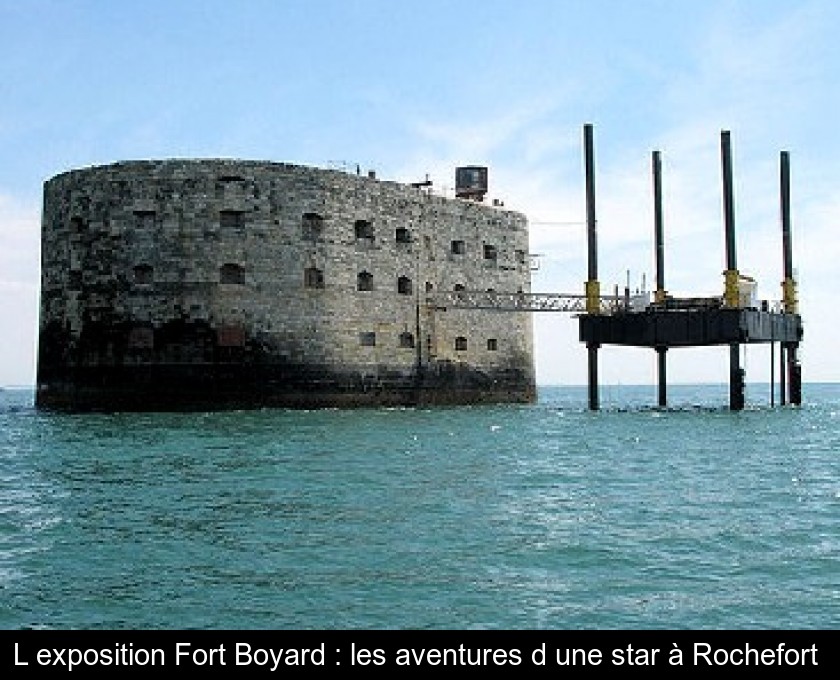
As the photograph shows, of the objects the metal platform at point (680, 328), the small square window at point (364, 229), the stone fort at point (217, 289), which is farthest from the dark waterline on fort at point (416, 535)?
the small square window at point (364, 229)

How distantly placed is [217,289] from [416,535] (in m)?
24.4

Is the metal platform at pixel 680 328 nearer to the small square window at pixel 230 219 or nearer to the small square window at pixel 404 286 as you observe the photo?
the small square window at pixel 404 286

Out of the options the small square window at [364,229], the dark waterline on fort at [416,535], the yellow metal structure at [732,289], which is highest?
the small square window at [364,229]

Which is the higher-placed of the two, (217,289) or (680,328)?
(217,289)

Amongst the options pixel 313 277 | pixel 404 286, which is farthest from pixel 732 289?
pixel 313 277

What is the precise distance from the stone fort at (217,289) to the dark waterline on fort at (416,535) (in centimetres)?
1120

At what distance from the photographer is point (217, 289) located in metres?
35.2

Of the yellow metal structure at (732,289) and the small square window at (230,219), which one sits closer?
the small square window at (230,219)

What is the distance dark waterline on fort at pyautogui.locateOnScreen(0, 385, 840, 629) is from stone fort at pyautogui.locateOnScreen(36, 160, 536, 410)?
36.8 feet

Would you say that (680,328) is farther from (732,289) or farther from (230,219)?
(230,219)

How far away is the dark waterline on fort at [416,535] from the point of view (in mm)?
8797

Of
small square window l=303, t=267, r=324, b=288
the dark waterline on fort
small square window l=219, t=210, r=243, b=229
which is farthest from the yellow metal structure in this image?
small square window l=219, t=210, r=243, b=229

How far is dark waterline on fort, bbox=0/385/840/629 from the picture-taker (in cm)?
880
